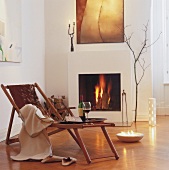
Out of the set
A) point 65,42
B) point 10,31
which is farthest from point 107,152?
point 65,42

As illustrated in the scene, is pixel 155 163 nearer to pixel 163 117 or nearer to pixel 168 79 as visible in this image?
A: pixel 163 117

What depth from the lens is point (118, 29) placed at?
709 centimetres

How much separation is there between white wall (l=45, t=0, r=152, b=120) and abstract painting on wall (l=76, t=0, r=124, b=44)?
0.33 feet

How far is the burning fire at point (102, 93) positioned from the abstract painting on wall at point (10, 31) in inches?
71.6

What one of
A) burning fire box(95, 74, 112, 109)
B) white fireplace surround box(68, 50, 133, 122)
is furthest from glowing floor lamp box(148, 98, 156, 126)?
burning fire box(95, 74, 112, 109)

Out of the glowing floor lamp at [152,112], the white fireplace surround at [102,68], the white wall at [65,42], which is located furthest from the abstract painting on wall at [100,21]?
the glowing floor lamp at [152,112]

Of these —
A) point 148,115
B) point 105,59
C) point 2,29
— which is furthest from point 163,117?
point 2,29

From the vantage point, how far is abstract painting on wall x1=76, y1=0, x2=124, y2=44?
23.3 ft

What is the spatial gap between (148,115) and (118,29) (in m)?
1.76

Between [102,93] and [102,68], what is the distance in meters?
0.49

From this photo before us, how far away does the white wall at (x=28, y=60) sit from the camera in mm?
5402

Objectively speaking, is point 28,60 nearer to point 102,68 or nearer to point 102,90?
point 102,68

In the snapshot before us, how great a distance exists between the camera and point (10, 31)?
5.59 metres

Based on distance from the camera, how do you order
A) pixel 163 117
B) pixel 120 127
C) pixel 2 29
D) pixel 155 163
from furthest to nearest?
pixel 163 117, pixel 120 127, pixel 2 29, pixel 155 163
